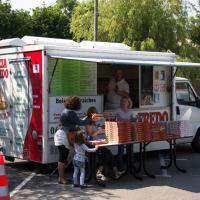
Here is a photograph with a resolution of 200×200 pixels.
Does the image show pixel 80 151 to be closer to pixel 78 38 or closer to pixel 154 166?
pixel 154 166

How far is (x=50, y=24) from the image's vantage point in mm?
37906

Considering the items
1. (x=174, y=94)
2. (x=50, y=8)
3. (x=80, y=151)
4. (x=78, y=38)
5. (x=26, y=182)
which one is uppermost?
(x=50, y=8)

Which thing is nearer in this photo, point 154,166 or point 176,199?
point 176,199

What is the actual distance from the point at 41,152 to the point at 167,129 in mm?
2583

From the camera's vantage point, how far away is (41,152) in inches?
393

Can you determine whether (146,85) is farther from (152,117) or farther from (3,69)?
(3,69)

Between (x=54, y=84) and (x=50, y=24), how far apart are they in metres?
28.3

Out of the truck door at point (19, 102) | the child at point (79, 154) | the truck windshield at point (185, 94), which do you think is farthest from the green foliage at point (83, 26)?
the child at point (79, 154)

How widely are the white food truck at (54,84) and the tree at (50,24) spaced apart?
25.3 metres

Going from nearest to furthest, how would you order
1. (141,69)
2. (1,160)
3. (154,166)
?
(1,160)
(154,166)
(141,69)

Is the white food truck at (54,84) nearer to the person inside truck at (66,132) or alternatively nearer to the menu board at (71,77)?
the menu board at (71,77)

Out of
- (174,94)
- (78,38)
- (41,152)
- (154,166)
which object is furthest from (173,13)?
(41,152)

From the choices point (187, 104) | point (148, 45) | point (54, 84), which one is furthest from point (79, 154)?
point (148, 45)

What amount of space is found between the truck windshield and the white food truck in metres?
0.50
